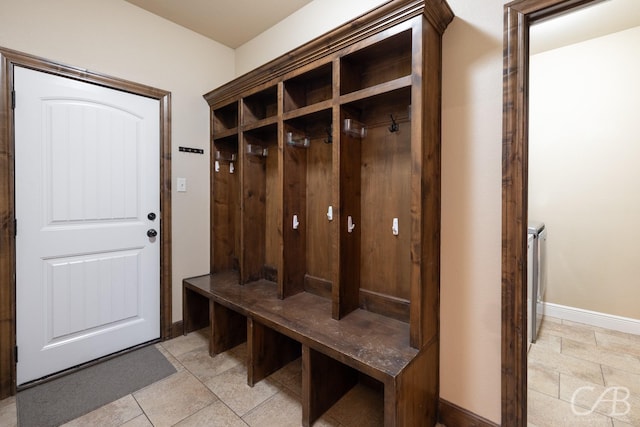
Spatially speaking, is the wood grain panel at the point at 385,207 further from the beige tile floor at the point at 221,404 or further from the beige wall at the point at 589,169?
the beige wall at the point at 589,169

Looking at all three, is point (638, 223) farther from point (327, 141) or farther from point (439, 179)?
point (327, 141)

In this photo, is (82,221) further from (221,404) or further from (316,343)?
(316,343)

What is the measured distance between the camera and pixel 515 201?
1.39 meters

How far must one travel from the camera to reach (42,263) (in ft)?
6.47

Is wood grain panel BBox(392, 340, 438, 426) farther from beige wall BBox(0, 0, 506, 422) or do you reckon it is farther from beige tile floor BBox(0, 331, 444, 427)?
beige tile floor BBox(0, 331, 444, 427)

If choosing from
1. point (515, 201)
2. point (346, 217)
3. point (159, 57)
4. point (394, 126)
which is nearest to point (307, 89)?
point (394, 126)

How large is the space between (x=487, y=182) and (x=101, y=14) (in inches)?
116

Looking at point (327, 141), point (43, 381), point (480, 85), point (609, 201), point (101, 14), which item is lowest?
point (43, 381)

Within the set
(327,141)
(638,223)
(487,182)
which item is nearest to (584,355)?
(638,223)

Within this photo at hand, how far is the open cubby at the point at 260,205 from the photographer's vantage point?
246 cm

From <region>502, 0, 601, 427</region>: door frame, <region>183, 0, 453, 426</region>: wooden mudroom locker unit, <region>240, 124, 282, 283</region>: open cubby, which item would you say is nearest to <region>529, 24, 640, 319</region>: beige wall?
<region>502, 0, 601, 427</region>: door frame

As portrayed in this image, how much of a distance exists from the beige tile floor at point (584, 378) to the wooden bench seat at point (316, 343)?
34.5 inches

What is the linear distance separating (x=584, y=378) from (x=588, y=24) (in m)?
2.93

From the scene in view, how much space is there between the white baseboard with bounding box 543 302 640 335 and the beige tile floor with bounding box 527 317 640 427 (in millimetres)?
65
